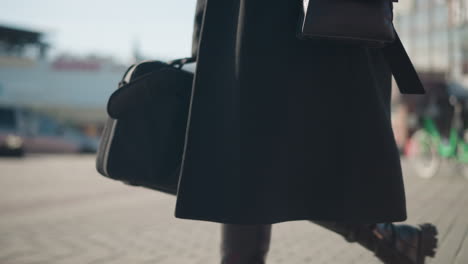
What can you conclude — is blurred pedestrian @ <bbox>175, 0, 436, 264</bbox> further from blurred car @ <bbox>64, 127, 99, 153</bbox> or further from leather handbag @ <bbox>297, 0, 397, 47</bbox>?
blurred car @ <bbox>64, 127, 99, 153</bbox>

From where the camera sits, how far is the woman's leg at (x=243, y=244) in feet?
4.53

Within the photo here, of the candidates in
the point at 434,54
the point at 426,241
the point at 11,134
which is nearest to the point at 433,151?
the point at 426,241

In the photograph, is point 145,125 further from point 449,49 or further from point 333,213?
point 449,49

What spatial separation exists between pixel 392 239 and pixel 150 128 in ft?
3.16

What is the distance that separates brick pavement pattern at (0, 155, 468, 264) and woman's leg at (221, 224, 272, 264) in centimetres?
117

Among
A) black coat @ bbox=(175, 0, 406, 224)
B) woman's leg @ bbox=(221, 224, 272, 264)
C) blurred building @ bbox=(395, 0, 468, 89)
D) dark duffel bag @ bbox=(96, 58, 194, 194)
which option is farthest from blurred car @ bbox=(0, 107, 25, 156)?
blurred building @ bbox=(395, 0, 468, 89)

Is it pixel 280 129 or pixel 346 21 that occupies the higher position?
pixel 346 21

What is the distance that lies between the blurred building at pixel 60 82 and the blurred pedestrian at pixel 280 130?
120 ft

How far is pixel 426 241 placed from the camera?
5.71 ft

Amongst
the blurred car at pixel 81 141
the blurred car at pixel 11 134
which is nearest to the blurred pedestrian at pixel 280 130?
the blurred car at pixel 11 134

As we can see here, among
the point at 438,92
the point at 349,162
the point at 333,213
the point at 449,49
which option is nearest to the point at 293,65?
the point at 349,162

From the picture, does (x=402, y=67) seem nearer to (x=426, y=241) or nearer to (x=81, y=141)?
(x=426, y=241)

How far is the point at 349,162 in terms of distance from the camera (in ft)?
4.26

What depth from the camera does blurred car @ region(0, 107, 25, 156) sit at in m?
17.1
